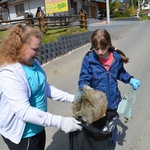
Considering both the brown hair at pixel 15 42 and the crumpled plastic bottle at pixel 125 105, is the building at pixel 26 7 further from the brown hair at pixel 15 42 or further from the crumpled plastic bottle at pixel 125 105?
the brown hair at pixel 15 42

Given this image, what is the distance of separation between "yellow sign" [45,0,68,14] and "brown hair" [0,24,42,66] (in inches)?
659

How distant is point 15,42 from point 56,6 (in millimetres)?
17692

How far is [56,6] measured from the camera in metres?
18.3

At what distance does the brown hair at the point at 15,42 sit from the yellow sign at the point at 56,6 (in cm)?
1673

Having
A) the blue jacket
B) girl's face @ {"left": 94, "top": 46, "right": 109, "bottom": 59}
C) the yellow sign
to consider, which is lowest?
the blue jacket

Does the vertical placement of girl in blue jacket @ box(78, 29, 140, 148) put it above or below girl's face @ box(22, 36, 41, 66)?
below

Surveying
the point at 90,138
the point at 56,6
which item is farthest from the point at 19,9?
the point at 90,138

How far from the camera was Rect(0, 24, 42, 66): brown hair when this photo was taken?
1.59 m

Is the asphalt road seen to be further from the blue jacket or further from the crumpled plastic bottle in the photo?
the blue jacket

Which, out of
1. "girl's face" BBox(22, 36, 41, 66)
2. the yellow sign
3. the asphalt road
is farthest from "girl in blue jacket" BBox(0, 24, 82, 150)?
the yellow sign

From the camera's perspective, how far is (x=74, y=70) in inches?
283

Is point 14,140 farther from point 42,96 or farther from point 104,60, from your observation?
point 104,60

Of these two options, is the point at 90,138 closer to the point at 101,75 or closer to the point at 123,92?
the point at 101,75

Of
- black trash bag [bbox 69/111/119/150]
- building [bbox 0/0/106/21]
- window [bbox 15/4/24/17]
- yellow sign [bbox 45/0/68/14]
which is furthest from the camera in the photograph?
window [bbox 15/4/24/17]
